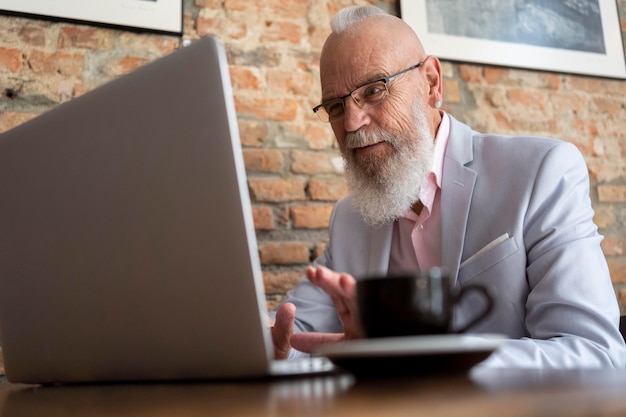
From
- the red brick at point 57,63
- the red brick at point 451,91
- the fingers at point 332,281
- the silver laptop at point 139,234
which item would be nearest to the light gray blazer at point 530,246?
the fingers at point 332,281

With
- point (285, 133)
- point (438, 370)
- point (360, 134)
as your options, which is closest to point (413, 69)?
point (360, 134)

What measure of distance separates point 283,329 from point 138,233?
29cm

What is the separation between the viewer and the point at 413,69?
179 centimetres

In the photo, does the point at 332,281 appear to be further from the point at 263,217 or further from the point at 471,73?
the point at 471,73

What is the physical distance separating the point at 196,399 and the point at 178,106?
0.97ft

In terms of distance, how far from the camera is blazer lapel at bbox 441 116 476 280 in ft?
4.83

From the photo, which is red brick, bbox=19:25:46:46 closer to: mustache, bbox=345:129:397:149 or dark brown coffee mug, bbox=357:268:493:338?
mustache, bbox=345:129:397:149

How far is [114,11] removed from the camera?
6.72 ft

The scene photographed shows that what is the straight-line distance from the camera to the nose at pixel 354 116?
174 cm

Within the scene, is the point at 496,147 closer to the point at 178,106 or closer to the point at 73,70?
the point at 178,106

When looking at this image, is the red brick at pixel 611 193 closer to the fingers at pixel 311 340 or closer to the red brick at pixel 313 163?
the red brick at pixel 313 163

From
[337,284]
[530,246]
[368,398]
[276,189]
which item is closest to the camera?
[368,398]

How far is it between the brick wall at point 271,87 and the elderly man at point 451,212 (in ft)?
0.83

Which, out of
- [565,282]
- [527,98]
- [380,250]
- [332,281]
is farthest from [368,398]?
[527,98]
